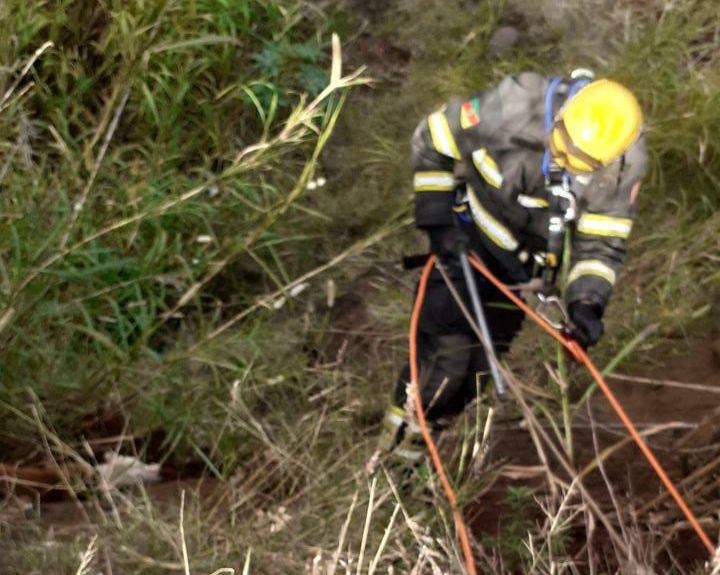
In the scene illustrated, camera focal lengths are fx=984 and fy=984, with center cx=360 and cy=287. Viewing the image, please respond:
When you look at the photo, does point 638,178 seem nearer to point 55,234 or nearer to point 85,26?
point 55,234

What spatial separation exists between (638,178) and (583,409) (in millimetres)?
1253

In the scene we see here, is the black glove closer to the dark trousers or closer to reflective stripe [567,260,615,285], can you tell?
reflective stripe [567,260,615,285]

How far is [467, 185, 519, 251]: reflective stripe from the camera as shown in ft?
10.1

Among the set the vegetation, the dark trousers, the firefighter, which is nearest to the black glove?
the firefighter

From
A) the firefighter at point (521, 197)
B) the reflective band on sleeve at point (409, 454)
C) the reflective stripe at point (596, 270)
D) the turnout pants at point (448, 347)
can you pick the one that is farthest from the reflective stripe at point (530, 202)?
the reflective band on sleeve at point (409, 454)

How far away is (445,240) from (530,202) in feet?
1.04

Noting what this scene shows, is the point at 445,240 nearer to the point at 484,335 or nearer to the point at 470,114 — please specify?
the point at 470,114

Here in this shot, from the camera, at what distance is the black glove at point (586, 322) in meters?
2.78

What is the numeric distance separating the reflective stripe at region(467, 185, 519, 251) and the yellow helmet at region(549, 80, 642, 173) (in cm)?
42

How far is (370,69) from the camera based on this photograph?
16.4 feet

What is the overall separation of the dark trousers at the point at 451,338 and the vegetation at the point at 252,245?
0.17 meters

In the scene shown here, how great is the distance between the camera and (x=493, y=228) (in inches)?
121

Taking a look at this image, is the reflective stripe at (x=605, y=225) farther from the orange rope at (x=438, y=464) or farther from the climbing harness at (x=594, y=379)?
the orange rope at (x=438, y=464)

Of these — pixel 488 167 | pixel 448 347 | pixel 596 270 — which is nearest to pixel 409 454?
pixel 448 347
